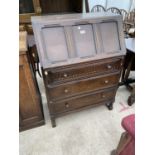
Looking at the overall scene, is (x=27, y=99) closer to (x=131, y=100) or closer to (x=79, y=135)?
(x=79, y=135)

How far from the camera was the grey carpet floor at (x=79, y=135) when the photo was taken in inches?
59.5

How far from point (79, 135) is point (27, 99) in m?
0.69

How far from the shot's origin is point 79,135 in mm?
1665

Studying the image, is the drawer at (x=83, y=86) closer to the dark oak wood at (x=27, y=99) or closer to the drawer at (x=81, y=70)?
the drawer at (x=81, y=70)

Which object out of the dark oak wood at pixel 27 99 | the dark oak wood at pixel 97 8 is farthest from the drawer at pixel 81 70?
the dark oak wood at pixel 97 8

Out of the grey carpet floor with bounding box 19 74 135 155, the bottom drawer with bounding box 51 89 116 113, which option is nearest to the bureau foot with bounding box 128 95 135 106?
the grey carpet floor with bounding box 19 74 135 155

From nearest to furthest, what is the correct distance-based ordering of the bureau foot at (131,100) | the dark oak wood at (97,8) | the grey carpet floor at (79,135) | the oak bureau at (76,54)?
the oak bureau at (76,54), the grey carpet floor at (79,135), the bureau foot at (131,100), the dark oak wood at (97,8)

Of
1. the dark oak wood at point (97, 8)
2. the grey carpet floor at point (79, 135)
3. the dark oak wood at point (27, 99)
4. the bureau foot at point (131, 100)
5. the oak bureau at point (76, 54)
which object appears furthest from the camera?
the dark oak wood at point (97, 8)

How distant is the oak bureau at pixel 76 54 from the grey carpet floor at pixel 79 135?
0.24 m

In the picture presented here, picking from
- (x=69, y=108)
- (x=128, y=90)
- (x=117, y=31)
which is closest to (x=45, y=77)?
(x=69, y=108)

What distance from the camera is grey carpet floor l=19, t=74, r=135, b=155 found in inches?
59.5

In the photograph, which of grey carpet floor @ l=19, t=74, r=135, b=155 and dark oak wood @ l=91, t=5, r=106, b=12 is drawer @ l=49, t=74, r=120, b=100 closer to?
grey carpet floor @ l=19, t=74, r=135, b=155
